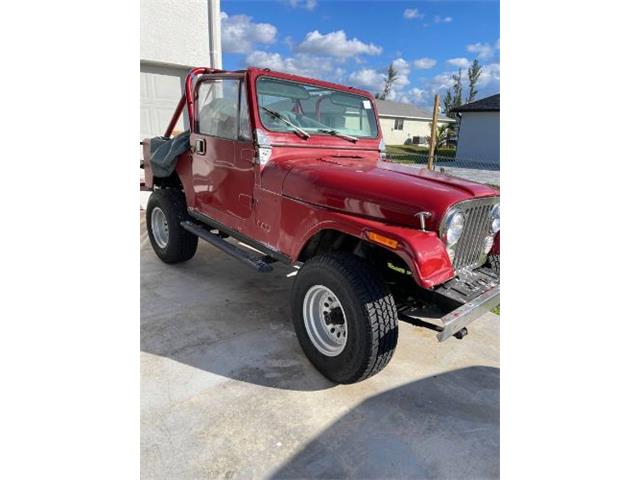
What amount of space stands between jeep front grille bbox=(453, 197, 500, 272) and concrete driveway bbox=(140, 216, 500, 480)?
2.63 ft

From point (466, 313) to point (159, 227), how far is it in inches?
150

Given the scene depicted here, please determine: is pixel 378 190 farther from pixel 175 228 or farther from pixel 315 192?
pixel 175 228

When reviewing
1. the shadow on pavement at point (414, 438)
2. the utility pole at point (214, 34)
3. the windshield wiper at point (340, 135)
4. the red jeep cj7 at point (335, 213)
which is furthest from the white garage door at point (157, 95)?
the shadow on pavement at point (414, 438)

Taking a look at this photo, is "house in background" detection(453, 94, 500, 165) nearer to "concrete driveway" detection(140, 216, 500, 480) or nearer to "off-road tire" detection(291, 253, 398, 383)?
"concrete driveway" detection(140, 216, 500, 480)

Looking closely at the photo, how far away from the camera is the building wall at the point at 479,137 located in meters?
21.2

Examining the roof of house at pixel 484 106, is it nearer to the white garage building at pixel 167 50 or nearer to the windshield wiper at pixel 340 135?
the white garage building at pixel 167 50

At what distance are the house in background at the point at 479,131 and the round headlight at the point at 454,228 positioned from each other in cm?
2040

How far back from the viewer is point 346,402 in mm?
2396

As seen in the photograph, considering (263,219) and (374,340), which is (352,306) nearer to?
(374,340)

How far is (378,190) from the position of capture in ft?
7.95

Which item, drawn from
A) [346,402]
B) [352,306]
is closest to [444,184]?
[352,306]

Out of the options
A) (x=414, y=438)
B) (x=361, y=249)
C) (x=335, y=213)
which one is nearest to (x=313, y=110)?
(x=335, y=213)
